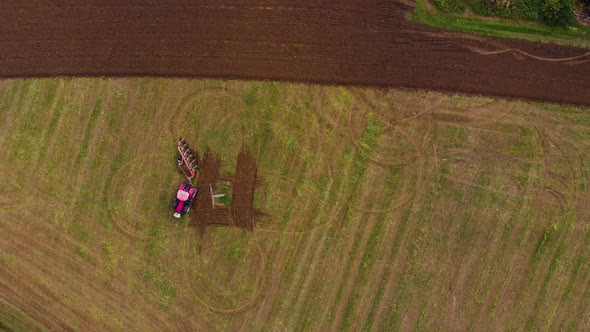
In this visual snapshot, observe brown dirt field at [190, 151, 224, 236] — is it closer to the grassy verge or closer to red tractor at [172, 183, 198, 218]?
red tractor at [172, 183, 198, 218]

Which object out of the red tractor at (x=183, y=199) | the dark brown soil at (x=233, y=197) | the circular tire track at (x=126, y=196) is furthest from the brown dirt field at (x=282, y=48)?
the red tractor at (x=183, y=199)

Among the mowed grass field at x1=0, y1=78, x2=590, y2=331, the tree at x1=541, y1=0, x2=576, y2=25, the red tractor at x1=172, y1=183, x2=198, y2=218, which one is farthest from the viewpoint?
the mowed grass field at x1=0, y1=78, x2=590, y2=331

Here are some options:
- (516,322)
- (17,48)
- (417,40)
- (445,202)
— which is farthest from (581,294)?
(17,48)

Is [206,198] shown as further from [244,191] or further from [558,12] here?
[558,12]

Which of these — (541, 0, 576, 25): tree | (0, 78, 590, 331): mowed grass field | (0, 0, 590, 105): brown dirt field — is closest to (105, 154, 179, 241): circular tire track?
(0, 78, 590, 331): mowed grass field

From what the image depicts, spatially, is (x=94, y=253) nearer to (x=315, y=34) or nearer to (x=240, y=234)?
(x=240, y=234)

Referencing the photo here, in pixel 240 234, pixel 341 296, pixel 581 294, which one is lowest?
pixel 341 296
